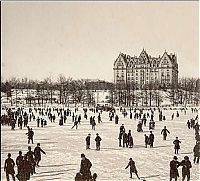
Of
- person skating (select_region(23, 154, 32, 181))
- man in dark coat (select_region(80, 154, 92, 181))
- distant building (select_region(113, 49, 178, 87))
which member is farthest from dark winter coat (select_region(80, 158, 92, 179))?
distant building (select_region(113, 49, 178, 87))

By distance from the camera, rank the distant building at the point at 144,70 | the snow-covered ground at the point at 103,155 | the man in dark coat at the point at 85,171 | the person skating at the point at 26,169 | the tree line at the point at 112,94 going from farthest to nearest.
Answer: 1. the distant building at the point at 144,70
2. the tree line at the point at 112,94
3. the snow-covered ground at the point at 103,155
4. the person skating at the point at 26,169
5. the man in dark coat at the point at 85,171

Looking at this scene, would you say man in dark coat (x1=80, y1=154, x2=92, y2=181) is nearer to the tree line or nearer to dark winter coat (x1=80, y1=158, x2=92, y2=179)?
dark winter coat (x1=80, y1=158, x2=92, y2=179)

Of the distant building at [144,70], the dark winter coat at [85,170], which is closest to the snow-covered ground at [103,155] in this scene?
the dark winter coat at [85,170]

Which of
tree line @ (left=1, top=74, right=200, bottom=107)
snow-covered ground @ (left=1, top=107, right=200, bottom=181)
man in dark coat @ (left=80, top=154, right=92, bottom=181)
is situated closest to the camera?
man in dark coat @ (left=80, top=154, right=92, bottom=181)

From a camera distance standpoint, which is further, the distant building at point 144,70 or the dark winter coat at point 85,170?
the distant building at point 144,70

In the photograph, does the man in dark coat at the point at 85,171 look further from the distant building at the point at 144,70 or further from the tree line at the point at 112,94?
the distant building at the point at 144,70

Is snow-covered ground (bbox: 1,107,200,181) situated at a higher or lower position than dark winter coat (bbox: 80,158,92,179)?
lower

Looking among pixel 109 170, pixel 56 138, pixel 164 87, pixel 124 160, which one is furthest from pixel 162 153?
pixel 164 87

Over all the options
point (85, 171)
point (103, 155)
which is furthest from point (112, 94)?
point (85, 171)
